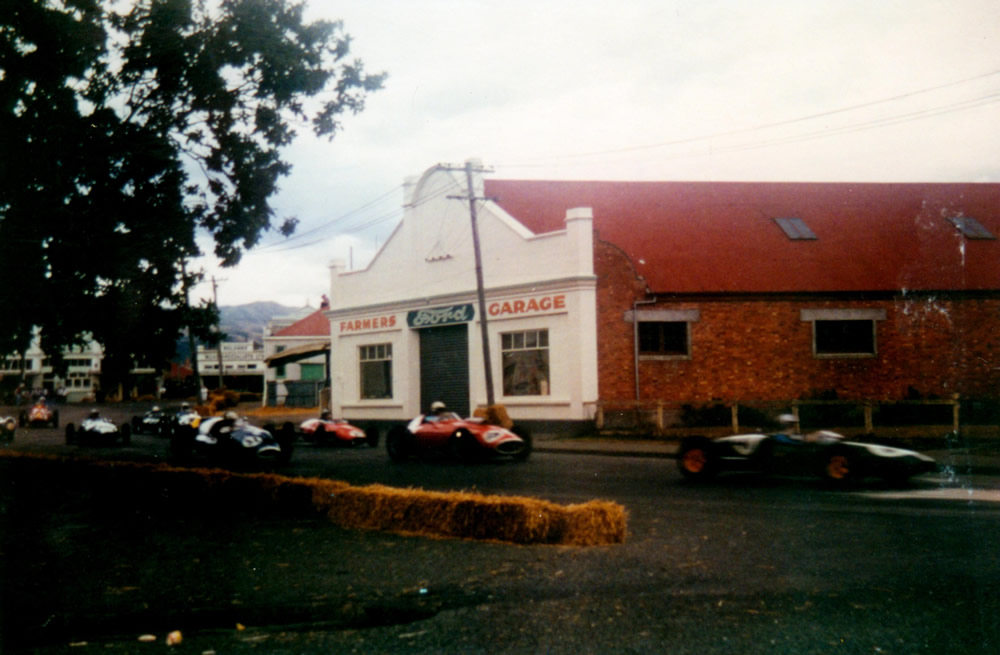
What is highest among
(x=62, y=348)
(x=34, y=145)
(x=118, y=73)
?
(x=118, y=73)

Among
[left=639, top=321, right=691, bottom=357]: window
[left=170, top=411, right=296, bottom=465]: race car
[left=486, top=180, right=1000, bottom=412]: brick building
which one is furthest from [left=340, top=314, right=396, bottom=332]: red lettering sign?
[left=170, top=411, right=296, bottom=465]: race car

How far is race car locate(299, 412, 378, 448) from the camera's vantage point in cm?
2648

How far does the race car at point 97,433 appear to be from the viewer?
1152 inches

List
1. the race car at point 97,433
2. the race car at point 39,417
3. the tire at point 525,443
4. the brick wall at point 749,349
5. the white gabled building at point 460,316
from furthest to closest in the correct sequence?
the race car at point 39,417 < the race car at point 97,433 < the white gabled building at point 460,316 < the brick wall at point 749,349 < the tire at point 525,443

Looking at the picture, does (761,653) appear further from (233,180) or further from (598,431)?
(598,431)

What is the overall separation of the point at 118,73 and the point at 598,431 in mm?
17661

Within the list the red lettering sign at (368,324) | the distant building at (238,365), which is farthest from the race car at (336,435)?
the distant building at (238,365)

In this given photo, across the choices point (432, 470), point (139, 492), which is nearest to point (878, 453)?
point (432, 470)

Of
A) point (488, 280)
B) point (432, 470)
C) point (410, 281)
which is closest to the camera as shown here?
point (432, 470)

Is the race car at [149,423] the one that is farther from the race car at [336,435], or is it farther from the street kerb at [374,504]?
the street kerb at [374,504]

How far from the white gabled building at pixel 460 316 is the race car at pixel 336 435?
5528 mm

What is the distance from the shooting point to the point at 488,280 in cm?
3156

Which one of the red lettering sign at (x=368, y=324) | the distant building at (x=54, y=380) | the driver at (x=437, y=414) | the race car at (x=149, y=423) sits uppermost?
the red lettering sign at (x=368, y=324)

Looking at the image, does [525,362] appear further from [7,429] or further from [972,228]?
[7,429]
